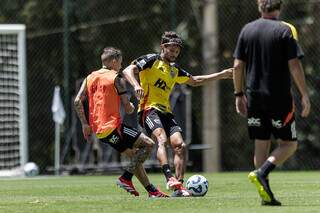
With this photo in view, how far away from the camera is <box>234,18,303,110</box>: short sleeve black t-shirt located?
9.24 meters

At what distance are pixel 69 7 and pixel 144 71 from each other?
36.4ft

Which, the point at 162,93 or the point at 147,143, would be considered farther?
the point at 162,93

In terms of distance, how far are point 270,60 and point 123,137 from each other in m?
2.93

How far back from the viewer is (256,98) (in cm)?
933

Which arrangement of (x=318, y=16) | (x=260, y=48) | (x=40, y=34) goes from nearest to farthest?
(x=260, y=48)
(x=318, y=16)
(x=40, y=34)

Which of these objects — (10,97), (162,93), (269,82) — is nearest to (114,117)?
(162,93)

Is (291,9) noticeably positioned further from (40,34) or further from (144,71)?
(144,71)

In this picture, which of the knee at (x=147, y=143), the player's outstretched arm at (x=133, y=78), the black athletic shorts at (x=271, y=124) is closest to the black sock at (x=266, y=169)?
the black athletic shorts at (x=271, y=124)

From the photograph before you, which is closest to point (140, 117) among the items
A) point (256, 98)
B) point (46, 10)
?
point (256, 98)

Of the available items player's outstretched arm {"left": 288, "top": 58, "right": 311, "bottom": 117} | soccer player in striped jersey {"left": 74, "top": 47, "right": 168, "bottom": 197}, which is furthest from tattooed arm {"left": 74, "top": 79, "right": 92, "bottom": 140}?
player's outstretched arm {"left": 288, "top": 58, "right": 311, "bottom": 117}

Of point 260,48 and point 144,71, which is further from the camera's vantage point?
point 144,71

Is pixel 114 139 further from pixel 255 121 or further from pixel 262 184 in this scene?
pixel 262 184

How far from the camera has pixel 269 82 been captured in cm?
930

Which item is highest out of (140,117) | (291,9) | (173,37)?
(291,9)
